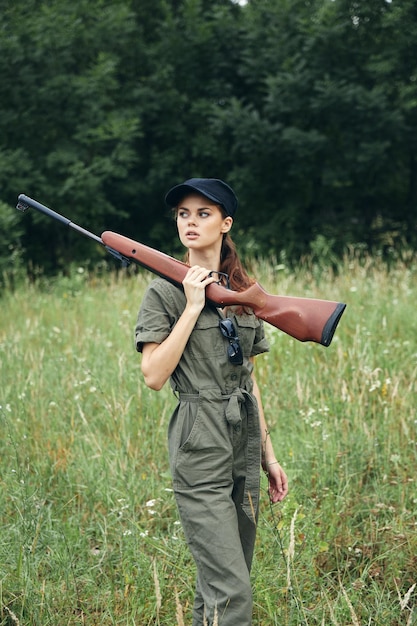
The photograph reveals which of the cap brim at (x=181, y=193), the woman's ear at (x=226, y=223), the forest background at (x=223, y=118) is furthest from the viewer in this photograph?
the forest background at (x=223, y=118)

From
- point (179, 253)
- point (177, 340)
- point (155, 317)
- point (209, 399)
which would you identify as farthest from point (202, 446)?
point (179, 253)

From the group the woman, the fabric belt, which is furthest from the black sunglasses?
the fabric belt

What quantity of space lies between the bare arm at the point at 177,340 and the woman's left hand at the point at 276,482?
667mm


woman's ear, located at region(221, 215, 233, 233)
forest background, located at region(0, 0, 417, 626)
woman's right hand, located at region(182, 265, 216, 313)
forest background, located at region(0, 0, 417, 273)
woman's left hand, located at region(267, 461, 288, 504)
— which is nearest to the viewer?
woman's right hand, located at region(182, 265, 216, 313)

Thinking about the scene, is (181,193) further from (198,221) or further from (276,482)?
(276,482)

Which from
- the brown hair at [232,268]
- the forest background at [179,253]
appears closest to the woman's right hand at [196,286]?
the brown hair at [232,268]

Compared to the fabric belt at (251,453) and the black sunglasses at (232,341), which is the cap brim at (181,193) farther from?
the fabric belt at (251,453)

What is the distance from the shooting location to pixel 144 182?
15922 millimetres

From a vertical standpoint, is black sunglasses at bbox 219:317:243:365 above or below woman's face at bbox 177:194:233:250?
below

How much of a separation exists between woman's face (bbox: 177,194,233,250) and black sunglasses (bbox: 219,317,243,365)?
1.00ft

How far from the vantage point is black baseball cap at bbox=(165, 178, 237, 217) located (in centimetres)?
251

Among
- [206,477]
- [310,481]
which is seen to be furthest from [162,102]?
[206,477]

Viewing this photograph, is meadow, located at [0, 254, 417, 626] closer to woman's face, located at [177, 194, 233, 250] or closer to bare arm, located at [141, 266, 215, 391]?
bare arm, located at [141, 266, 215, 391]

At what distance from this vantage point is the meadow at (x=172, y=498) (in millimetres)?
2959
